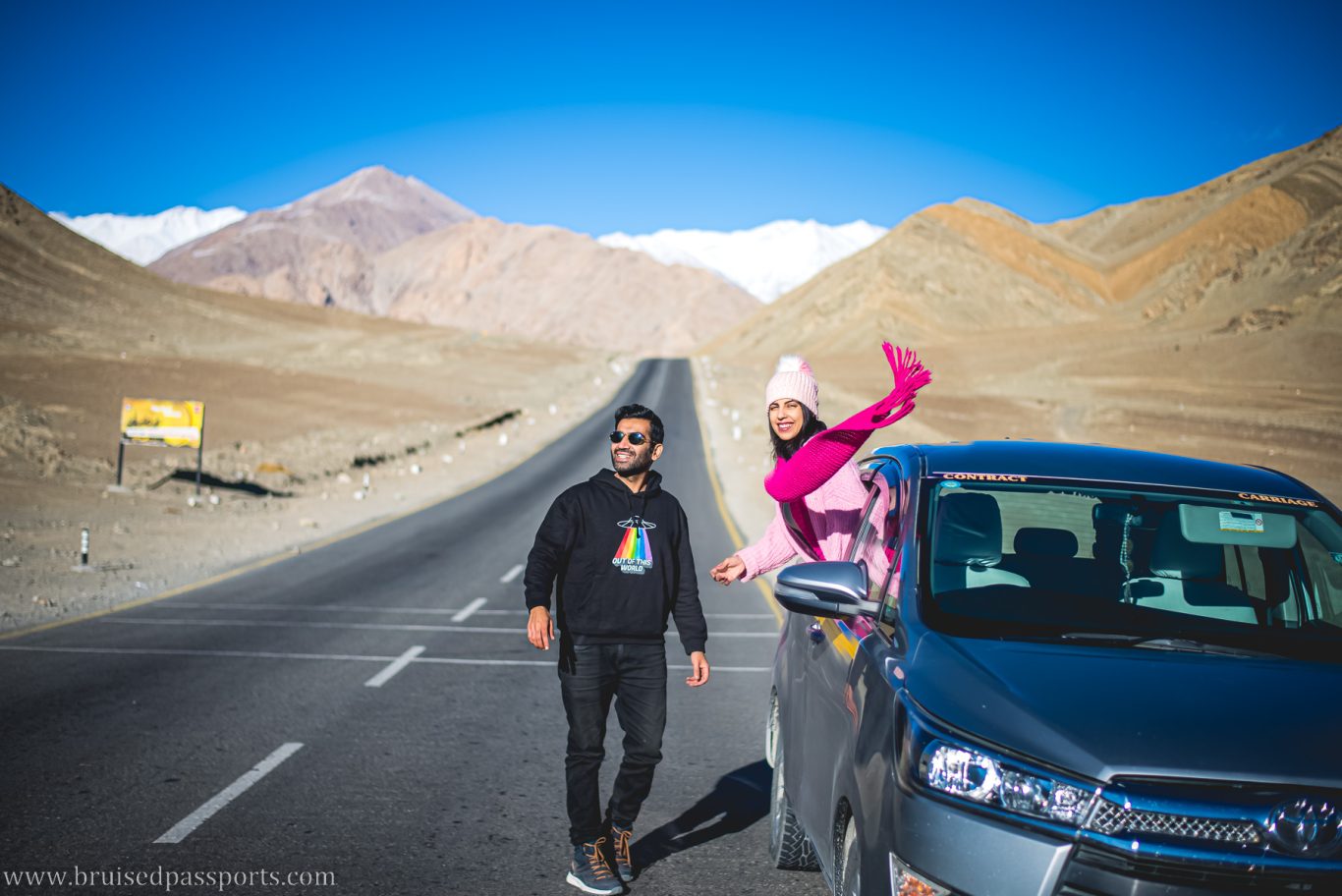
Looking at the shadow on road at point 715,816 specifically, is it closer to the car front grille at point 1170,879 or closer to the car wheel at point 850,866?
the car wheel at point 850,866

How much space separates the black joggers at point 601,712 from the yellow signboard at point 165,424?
2228 centimetres

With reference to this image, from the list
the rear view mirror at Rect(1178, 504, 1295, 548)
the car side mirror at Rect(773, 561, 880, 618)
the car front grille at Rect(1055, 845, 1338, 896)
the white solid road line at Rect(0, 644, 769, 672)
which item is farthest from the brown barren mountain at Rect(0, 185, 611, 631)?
the car front grille at Rect(1055, 845, 1338, 896)

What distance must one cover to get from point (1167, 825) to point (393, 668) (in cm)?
808

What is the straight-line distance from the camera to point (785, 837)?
5.26 meters

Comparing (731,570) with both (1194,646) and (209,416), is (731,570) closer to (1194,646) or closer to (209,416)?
(1194,646)

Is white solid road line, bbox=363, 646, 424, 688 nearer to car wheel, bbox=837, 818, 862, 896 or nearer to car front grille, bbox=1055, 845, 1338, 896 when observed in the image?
car wheel, bbox=837, 818, 862, 896

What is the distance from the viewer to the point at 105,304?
105312 mm

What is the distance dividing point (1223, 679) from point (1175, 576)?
1.16 meters

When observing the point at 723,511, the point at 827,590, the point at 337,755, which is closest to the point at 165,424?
the point at 723,511

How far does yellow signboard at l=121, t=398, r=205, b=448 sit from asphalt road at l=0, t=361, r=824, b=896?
12410mm

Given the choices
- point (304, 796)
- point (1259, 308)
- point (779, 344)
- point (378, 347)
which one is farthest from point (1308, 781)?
point (779, 344)

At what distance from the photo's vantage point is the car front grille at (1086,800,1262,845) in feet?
9.51

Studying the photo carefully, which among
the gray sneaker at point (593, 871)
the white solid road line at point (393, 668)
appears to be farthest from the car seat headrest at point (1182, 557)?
the white solid road line at point (393, 668)

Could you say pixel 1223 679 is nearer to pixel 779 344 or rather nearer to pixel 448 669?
pixel 448 669
